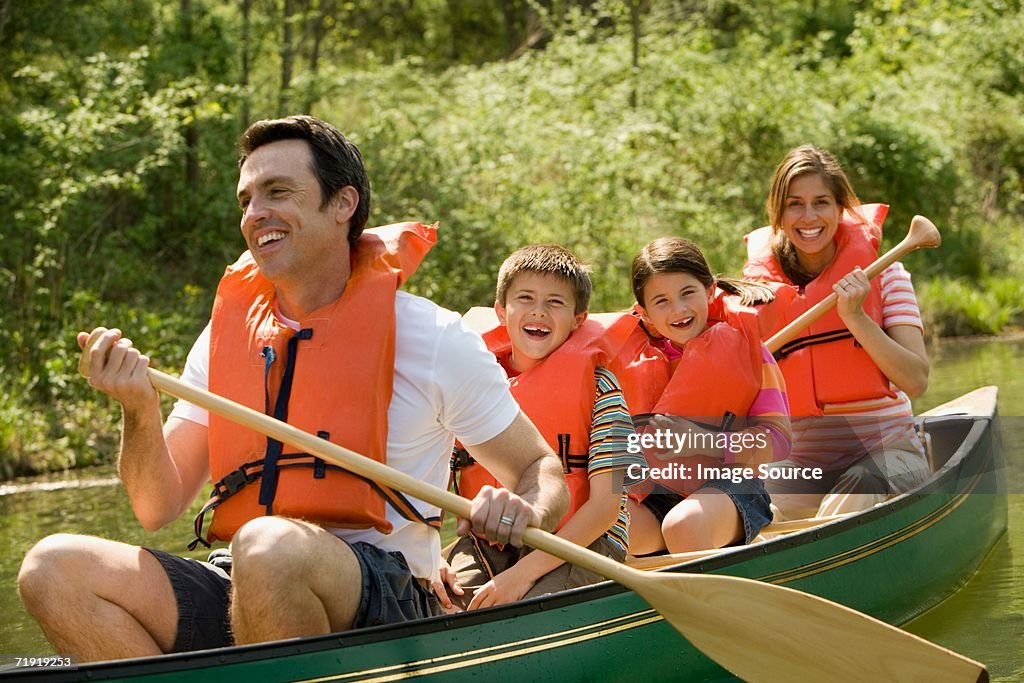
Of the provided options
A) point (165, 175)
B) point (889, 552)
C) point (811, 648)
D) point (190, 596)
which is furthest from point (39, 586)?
point (165, 175)

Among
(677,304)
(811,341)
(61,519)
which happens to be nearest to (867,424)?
(811,341)

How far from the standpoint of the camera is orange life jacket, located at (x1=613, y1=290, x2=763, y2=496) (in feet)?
11.4

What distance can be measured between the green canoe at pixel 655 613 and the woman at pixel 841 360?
0.56 feet

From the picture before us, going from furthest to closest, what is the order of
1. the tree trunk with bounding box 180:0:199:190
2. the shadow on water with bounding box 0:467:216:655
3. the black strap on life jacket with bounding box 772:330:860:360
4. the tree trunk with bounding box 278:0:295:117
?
the tree trunk with bounding box 278:0:295:117
the tree trunk with bounding box 180:0:199:190
the shadow on water with bounding box 0:467:216:655
the black strap on life jacket with bounding box 772:330:860:360

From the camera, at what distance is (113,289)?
9078 millimetres

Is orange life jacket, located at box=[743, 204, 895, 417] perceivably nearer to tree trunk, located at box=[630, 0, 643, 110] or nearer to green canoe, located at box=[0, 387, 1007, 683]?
green canoe, located at box=[0, 387, 1007, 683]

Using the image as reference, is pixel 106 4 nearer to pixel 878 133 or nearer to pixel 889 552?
pixel 878 133

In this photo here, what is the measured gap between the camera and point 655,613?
9.53 ft

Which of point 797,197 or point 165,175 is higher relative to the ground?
point 165,175

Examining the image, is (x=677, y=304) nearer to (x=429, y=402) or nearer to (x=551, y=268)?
(x=551, y=268)

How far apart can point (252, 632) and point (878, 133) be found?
1084cm

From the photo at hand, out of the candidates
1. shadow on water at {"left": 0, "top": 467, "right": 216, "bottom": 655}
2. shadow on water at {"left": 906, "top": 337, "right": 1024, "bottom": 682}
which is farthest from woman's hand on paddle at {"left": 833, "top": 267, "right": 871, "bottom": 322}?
shadow on water at {"left": 0, "top": 467, "right": 216, "bottom": 655}

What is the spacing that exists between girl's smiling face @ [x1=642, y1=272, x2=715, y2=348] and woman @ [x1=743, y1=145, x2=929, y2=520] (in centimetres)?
38

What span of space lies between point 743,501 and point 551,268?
915 mm
